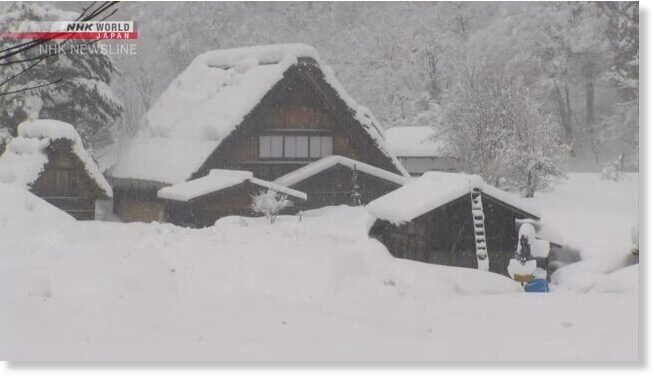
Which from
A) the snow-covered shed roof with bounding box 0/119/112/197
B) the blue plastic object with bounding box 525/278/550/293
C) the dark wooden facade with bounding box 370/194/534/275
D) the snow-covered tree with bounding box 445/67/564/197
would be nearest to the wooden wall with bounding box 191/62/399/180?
the snow-covered tree with bounding box 445/67/564/197

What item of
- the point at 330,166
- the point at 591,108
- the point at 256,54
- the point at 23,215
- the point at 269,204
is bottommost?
the point at 23,215

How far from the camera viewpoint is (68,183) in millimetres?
19094

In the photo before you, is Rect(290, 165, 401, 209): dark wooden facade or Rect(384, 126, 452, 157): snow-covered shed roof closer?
Rect(290, 165, 401, 209): dark wooden facade

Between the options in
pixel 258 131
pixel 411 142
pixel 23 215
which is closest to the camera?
pixel 23 215

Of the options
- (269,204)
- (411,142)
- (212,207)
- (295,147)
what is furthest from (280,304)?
(411,142)

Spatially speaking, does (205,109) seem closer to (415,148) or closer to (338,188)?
(338,188)

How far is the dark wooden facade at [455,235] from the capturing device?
15930 mm

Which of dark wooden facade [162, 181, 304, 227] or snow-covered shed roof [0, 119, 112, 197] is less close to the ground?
snow-covered shed roof [0, 119, 112, 197]

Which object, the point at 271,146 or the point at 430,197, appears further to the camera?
the point at 271,146

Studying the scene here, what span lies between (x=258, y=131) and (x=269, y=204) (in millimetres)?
4301

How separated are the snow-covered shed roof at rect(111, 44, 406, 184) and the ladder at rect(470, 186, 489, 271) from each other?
29.4 ft

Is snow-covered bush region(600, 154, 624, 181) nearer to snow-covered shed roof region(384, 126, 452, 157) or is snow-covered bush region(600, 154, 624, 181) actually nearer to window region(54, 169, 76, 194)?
window region(54, 169, 76, 194)

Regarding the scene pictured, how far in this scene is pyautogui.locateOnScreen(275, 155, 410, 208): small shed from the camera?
2389cm

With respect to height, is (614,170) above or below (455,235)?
above
